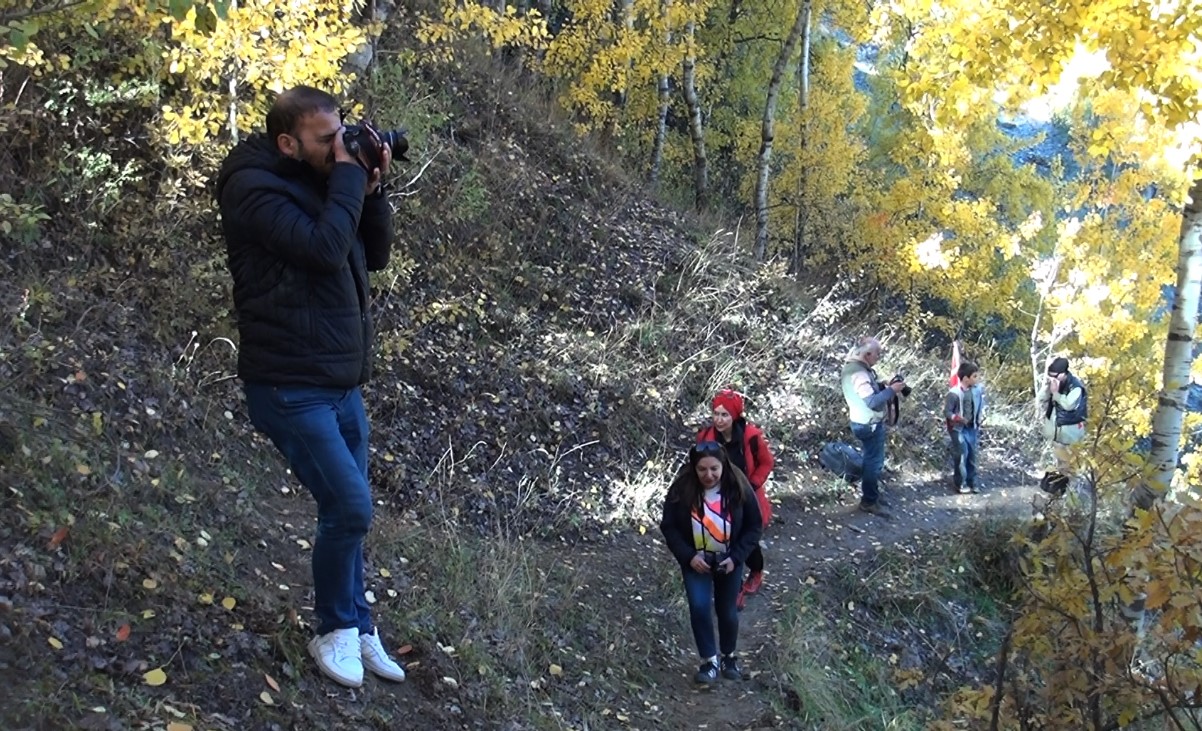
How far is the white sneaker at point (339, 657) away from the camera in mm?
3650

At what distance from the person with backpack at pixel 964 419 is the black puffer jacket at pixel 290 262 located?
888 cm

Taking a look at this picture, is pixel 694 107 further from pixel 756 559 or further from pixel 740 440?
pixel 756 559

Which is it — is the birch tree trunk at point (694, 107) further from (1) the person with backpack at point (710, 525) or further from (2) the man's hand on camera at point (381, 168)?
(2) the man's hand on camera at point (381, 168)

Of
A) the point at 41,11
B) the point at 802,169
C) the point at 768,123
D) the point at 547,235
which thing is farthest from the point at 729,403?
the point at 802,169

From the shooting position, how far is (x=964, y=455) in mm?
11188

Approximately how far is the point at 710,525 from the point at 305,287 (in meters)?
3.07

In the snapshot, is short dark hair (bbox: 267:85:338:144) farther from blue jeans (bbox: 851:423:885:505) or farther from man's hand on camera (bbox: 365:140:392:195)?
blue jeans (bbox: 851:423:885:505)

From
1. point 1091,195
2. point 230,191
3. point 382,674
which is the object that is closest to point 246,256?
point 230,191

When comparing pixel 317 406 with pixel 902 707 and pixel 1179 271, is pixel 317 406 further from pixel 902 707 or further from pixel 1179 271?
pixel 1179 271

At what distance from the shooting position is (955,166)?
1995 cm

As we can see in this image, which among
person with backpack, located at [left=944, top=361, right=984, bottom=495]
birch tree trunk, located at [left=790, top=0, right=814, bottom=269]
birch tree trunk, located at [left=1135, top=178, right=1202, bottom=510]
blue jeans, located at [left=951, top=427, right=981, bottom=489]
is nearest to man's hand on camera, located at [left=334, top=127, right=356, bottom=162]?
birch tree trunk, located at [left=1135, top=178, right=1202, bottom=510]

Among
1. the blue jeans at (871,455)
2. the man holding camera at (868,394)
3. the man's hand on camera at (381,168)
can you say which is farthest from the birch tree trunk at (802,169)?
the man's hand on camera at (381,168)

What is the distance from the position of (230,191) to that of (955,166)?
762 inches

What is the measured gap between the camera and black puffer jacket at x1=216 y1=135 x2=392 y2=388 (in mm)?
3131
